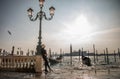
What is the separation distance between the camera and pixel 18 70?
12.4m

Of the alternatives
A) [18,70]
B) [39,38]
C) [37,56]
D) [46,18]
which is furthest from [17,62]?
[46,18]

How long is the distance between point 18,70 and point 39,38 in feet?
9.76

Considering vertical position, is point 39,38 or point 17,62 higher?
point 39,38

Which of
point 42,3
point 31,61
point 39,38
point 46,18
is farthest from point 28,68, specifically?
point 42,3

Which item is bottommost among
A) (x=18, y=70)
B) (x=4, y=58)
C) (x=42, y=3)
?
(x=18, y=70)

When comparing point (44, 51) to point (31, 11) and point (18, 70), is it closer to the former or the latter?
point (18, 70)

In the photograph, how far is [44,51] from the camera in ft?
43.1

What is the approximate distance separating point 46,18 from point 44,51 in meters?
2.64

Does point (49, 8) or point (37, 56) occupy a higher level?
point (49, 8)

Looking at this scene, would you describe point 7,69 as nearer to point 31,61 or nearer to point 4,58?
point 4,58

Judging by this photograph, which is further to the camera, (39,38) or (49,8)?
(49,8)

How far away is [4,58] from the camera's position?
12.5 m

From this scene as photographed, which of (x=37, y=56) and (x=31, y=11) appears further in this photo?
(x=31, y=11)

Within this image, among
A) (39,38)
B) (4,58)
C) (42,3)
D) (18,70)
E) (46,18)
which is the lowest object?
(18,70)
